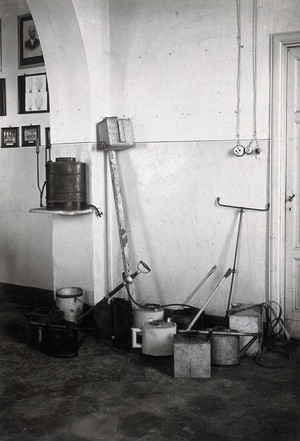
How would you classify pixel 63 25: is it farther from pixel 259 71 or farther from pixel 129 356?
pixel 129 356

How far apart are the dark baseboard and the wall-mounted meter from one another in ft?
6.84

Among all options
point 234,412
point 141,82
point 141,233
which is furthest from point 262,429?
point 141,82

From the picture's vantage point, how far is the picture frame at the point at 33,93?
5.69m

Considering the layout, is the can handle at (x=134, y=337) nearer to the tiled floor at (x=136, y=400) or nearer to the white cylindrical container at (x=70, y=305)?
the tiled floor at (x=136, y=400)

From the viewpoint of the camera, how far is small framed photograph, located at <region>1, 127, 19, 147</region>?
594cm

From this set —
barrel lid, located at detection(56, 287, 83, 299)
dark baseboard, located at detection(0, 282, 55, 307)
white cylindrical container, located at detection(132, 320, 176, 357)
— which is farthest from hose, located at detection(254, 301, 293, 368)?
dark baseboard, located at detection(0, 282, 55, 307)

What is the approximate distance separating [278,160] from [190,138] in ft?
2.85

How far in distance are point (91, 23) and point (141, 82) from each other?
731 mm

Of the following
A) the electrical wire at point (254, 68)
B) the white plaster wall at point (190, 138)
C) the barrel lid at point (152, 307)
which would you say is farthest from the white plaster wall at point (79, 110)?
the electrical wire at point (254, 68)

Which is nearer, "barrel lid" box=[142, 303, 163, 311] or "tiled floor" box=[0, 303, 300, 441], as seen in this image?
"tiled floor" box=[0, 303, 300, 441]

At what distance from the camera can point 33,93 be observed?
18.9 feet

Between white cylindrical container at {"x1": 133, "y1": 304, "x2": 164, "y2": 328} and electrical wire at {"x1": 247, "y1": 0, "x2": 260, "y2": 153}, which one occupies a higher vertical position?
electrical wire at {"x1": 247, "y1": 0, "x2": 260, "y2": 153}

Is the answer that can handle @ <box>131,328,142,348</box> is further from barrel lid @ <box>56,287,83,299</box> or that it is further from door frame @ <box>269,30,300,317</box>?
door frame @ <box>269,30,300,317</box>

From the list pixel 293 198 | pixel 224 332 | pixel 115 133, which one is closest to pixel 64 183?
pixel 115 133
